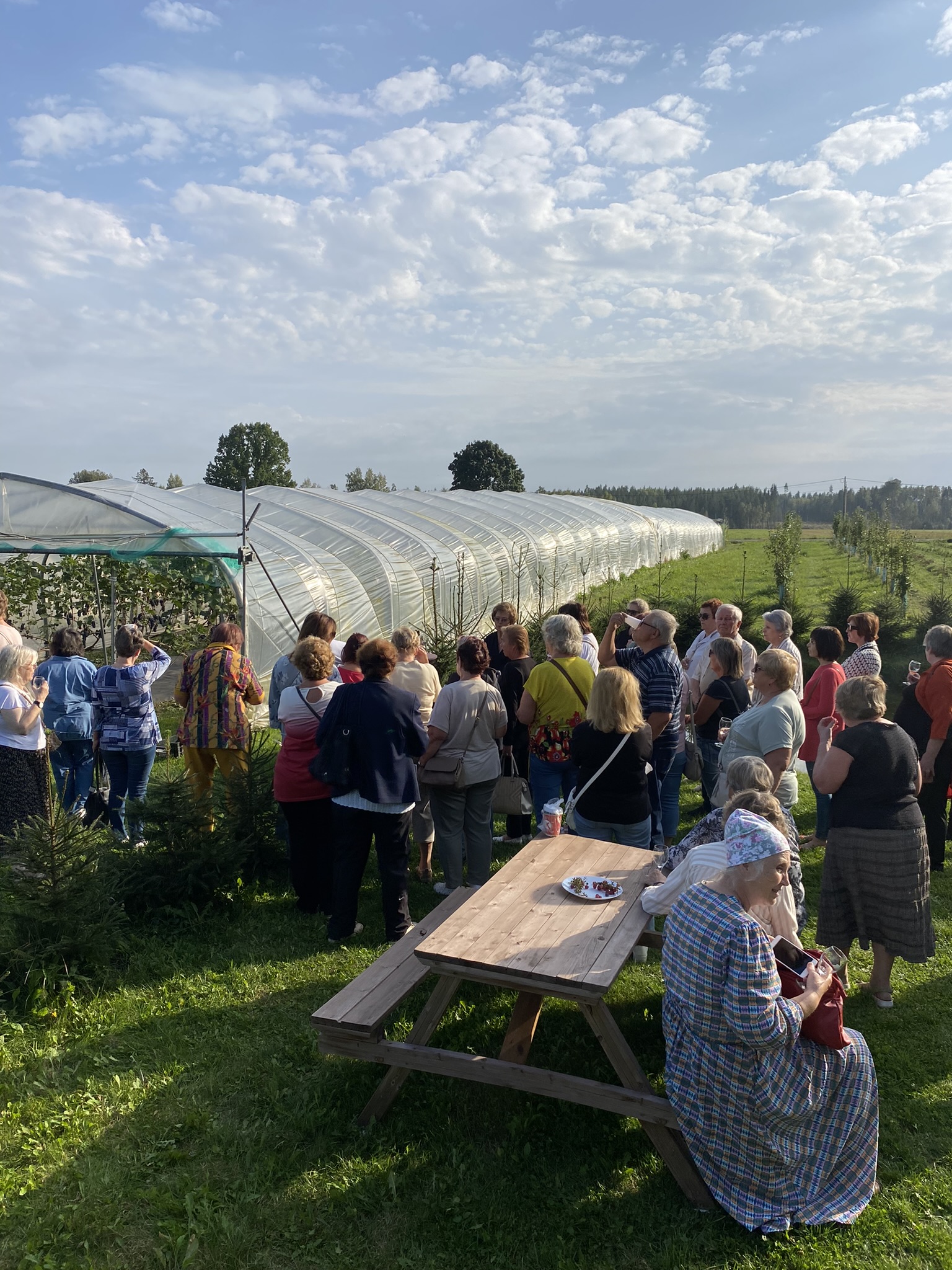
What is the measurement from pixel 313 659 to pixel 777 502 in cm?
11962

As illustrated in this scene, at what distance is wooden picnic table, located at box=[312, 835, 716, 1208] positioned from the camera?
314 cm

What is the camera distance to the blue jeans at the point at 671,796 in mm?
6543

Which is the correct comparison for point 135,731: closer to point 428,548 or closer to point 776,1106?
point 776,1106

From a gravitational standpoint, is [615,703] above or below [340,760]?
above

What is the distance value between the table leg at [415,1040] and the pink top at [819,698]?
12.7 ft

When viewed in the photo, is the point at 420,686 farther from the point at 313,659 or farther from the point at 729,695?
the point at 729,695

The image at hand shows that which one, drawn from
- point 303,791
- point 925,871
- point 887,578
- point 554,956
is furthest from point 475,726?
point 887,578

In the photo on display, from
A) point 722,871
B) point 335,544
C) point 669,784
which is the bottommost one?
point 669,784

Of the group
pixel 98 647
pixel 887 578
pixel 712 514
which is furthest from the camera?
pixel 712 514

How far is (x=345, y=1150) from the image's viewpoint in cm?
342

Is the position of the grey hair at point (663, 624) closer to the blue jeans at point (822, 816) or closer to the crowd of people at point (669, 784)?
the crowd of people at point (669, 784)

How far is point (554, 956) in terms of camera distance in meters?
3.27

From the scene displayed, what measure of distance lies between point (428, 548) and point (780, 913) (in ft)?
40.7

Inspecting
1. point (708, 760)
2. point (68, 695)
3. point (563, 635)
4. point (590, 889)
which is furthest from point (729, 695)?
point (68, 695)
